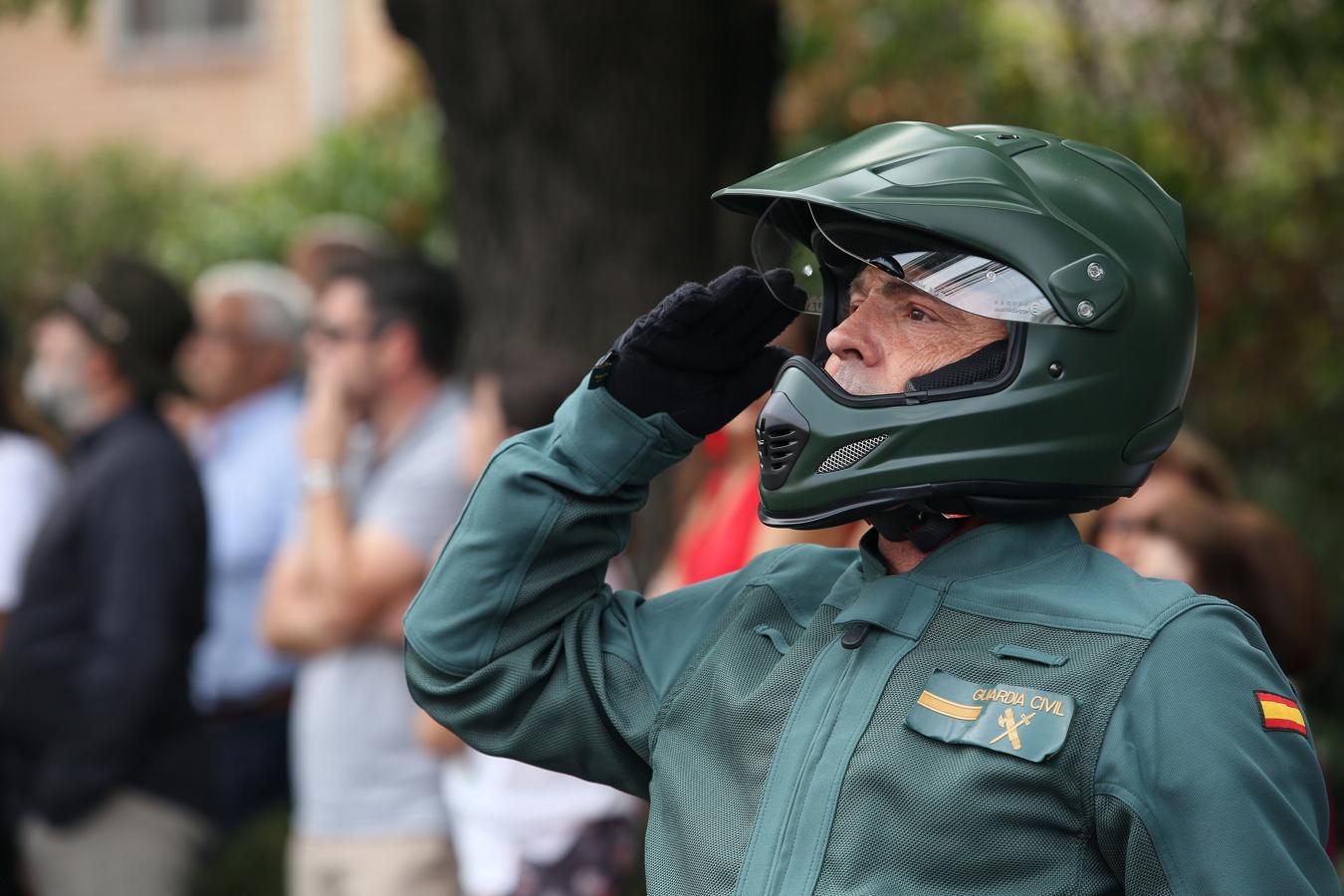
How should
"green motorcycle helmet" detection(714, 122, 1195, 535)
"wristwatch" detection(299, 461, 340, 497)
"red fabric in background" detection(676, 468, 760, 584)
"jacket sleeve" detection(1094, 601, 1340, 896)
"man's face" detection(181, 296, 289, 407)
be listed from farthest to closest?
"man's face" detection(181, 296, 289, 407) < "wristwatch" detection(299, 461, 340, 497) < "red fabric in background" detection(676, 468, 760, 584) < "green motorcycle helmet" detection(714, 122, 1195, 535) < "jacket sleeve" detection(1094, 601, 1340, 896)

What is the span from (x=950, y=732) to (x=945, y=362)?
0.41m

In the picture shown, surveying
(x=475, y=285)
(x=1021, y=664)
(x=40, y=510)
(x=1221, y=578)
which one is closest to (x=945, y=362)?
(x=1021, y=664)

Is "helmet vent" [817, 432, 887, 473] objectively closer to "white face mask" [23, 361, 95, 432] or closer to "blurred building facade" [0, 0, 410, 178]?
"white face mask" [23, 361, 95, 432]

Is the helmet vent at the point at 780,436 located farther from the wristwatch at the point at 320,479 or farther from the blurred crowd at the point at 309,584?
the wristwatch at the point at 320,479

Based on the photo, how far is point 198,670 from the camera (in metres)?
5.02

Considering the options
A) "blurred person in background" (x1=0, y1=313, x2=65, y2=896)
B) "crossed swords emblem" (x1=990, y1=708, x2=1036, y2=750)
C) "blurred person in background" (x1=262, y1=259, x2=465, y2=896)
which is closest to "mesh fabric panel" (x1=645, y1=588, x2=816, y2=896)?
"crossed swords emblem" (x1=990, y1=708, x2=1036, y2=750)

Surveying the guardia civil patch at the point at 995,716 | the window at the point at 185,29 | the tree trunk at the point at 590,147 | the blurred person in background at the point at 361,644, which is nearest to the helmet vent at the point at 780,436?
the guardia civil patch at the point at 995,716

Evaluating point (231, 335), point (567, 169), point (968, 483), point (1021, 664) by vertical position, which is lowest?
point (231, 335)

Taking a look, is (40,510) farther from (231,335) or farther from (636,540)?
(636,540)

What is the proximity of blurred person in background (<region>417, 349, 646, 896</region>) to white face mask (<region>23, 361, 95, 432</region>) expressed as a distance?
157 cm

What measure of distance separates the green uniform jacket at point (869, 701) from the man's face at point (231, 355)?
12.3ft

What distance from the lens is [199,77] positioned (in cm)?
1505

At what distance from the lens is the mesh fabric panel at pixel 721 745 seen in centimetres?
175

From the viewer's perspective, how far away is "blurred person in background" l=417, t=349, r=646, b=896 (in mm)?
3582
